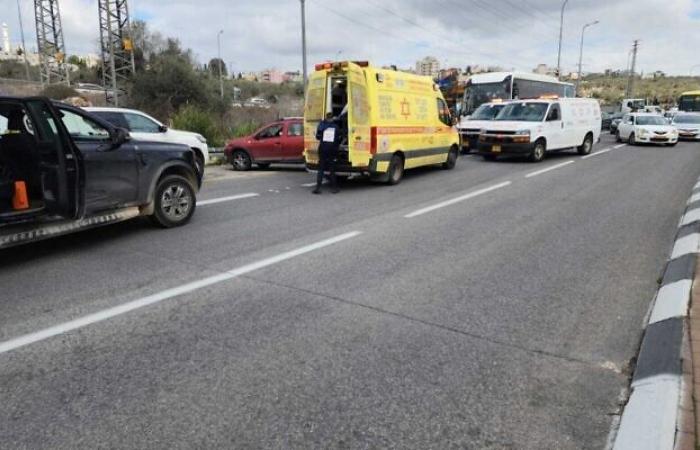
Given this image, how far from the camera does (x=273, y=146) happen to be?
15.8m

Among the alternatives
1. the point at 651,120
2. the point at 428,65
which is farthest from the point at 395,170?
the point at 428,65

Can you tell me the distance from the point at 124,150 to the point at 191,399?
15.3ft

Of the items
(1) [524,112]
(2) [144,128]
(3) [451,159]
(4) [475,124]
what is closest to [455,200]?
(3) [451,159]

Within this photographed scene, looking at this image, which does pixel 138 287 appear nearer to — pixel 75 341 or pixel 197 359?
pixel 75 341

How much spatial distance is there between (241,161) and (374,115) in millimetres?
6241

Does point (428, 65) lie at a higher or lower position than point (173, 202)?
higher

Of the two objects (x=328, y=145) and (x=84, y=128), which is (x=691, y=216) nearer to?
(x=328, y=145)

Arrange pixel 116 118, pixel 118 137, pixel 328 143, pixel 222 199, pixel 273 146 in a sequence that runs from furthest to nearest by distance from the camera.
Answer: pixel 273 146
pixel 116 118
pixel 328 143
pixel 222 199
pixel 118 137

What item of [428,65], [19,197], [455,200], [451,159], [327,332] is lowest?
[327,332]

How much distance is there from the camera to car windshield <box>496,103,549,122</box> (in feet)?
58.9

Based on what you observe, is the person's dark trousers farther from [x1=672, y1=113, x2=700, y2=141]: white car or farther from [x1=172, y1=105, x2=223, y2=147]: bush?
[x1=672, y1=113, x2=700, y2=141]: white car

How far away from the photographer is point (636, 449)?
2.71m

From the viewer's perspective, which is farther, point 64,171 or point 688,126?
point 688,126

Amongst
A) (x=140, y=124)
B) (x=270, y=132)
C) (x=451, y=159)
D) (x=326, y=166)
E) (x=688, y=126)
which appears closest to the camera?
(x=326, y=166)
